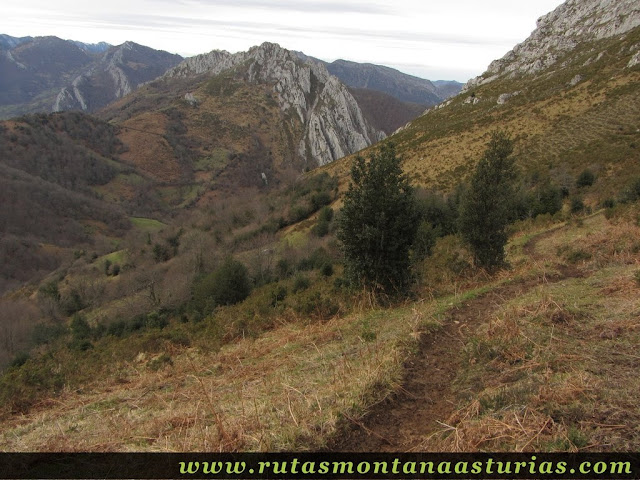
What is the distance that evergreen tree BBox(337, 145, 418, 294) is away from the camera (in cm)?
1040

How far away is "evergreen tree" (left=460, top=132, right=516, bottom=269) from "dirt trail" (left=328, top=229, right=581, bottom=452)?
655cm

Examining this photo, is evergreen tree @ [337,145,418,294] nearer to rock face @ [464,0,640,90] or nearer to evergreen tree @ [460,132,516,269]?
evergreen tree @ [460,132,516,269]

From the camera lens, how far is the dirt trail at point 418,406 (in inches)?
153

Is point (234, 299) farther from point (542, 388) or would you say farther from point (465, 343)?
point (542, 388)

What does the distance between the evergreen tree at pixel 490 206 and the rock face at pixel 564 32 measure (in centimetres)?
5441

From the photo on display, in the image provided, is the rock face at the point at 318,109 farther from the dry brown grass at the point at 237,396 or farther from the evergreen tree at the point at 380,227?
the dry brown grass at the point at 237,396

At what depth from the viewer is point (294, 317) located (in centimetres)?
986

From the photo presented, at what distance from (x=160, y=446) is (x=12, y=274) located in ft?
304

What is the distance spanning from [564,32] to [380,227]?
7513 centimetres

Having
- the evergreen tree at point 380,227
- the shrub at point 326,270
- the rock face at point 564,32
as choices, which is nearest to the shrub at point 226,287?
the shrub at point 326,270

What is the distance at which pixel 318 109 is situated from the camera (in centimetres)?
17125

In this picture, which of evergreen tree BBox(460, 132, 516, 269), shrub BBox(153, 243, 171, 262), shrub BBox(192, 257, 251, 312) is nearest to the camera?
evergreen tree BBox(460, 132, 516, 269)

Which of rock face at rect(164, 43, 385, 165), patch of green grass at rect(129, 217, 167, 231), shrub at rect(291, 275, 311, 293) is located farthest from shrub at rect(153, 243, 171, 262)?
rock face at rect(164, 43, 385, 165)

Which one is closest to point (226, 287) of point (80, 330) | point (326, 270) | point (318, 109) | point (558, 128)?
point (326, 270)
